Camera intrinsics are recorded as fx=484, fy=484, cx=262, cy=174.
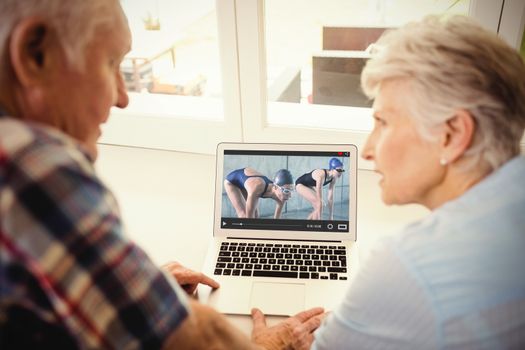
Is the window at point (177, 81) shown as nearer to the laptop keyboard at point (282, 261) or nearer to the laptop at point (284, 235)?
the laptop at point (284, 235)

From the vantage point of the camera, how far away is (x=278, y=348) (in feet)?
3.31

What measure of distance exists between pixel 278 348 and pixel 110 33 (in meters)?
0.69

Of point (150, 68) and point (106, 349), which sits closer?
point (106, 349)

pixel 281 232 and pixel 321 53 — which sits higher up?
pixel 321 53

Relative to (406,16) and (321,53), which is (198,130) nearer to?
(321,53)

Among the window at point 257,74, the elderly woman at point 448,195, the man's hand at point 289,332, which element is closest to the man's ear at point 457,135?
the elderly woman at point 448,195

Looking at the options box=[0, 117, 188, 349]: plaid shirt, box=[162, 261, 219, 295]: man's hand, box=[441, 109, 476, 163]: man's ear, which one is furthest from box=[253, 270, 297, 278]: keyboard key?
box=[0, 117, 188, 349]: plaid shirt

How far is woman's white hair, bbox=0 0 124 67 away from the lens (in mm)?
586

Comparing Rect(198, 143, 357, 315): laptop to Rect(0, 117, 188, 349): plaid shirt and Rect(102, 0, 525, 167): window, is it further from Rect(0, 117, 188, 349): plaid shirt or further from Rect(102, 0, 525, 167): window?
Rect(0, 117, 188, 349): plaid shirt

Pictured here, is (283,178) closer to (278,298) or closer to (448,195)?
(278,298)

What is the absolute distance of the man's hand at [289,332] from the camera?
3.33 ft

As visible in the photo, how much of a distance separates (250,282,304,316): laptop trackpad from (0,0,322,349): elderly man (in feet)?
1.50

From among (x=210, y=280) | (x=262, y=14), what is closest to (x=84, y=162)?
(x=210, y=280)

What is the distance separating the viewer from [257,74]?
1651 millimetres
